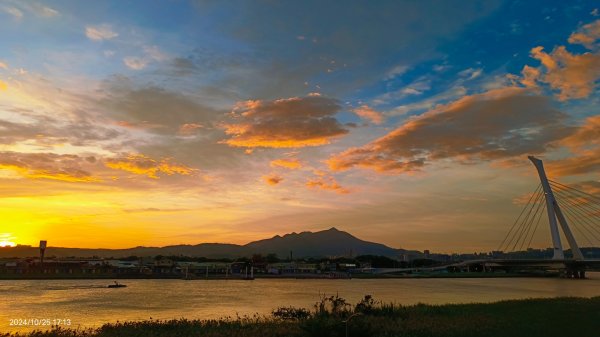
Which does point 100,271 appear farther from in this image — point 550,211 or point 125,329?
point 125,329

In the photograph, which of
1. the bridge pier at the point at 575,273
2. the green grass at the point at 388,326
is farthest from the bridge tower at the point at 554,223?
the green grass at the point at 388,326

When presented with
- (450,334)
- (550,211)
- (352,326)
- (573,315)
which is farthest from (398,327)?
(550,211)

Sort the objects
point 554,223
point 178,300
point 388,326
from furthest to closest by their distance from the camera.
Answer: point 554,223 < point 178,300 < point 388,326

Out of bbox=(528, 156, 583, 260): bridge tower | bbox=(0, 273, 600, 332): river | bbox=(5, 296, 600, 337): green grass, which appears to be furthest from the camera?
bbox=(528, 156, 583, 260): bridge tower

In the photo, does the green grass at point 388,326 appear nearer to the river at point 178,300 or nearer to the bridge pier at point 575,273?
the river at point 178,300

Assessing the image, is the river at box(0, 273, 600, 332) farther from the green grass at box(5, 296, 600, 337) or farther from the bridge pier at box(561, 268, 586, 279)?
the bridge pier at box(561, 268, 586, 279)

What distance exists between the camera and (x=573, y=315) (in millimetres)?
23297

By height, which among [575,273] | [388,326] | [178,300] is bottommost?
[178,300]

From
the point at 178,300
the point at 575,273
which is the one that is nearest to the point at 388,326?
the point at 178,300

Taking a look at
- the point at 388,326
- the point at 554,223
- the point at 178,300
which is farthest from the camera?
the point at 554,223

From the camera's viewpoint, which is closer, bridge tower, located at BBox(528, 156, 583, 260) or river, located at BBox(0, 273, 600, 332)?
river, located at BBox(0, 273, 600, 332)

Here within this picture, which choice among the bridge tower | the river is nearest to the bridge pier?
the bridge tower

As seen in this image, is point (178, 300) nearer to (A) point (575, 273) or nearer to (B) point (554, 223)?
(B) point (554, 223)

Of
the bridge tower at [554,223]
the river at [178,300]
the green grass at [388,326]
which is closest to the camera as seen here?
the green grass at [388,326]
